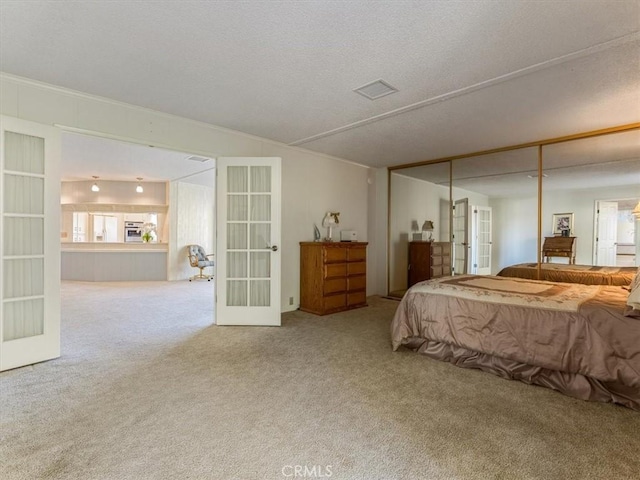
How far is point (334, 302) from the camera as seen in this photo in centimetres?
466

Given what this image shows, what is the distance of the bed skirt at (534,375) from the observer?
2.18 m

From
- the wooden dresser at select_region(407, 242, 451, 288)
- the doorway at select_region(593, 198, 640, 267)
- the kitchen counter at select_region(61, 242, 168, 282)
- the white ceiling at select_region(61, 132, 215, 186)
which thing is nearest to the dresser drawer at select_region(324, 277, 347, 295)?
the wooden dresser at select_region(407, 242, 451, 288)

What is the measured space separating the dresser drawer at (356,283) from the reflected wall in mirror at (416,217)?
1251 mm

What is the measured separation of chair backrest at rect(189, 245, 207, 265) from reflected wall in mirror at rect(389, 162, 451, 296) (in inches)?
197

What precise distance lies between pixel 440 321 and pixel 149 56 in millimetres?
3246

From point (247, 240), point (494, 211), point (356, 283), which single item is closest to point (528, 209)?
point (494, 211)

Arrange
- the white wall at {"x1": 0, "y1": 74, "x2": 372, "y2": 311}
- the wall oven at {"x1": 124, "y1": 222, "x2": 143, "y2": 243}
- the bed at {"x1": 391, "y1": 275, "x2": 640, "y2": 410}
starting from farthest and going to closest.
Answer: the wall oven at {"x1": 124, "y1": 222, "x2": 143, "y2": 243}
the white wall at {"x1": 0, "y1": 74, "x2": 372, "y2": 311}
the bed at {"x1": 391, "y1": 275, "x2": 640, "y2": 410}

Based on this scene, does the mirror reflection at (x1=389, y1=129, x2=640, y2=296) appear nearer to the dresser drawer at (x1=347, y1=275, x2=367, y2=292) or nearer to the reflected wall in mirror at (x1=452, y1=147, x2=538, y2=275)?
the reflected wall in mirror at (x1=452, y1=147, x2=538, y2=275)

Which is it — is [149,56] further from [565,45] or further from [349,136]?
[565,45]

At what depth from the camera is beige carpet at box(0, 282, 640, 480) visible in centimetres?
156

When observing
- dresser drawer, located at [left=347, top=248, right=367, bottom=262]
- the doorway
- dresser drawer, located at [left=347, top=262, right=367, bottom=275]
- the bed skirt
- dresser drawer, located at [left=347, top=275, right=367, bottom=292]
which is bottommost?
the bed skirt

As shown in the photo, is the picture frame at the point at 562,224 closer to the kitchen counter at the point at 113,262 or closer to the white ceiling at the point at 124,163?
the white ceiling at the point at 124,163

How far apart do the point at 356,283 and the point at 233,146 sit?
2.67 m

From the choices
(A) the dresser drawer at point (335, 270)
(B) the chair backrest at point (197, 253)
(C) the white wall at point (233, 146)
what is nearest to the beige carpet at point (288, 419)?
(A) the dresser drawer at point (335, 270)
